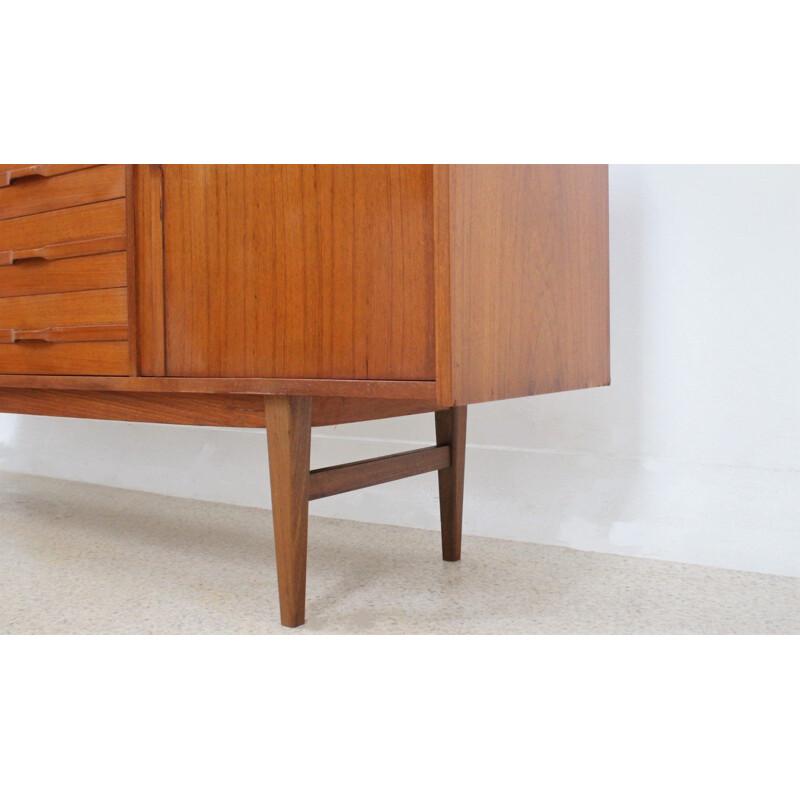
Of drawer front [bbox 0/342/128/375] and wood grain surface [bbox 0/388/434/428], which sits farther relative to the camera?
drawer front [bbox 0/342/128/375]

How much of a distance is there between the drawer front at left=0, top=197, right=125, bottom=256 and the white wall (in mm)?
738

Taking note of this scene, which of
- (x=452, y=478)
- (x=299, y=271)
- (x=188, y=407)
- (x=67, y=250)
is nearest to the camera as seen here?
(x=299, y=271)

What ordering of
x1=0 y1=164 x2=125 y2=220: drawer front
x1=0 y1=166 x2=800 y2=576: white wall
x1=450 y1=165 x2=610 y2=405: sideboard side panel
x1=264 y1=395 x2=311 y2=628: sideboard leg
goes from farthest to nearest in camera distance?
x1=0 y1=166 x2=800 y2=576: white wall < x1=0 y1=164 x2=125 y2=220: drawer front < x1=264 y1=395 x2=311 y2=628: sideboard leg < x1=450 y1=165 x2=610 y2=405: sideboard side panel

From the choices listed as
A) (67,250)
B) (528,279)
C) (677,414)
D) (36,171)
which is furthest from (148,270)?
(677,414)

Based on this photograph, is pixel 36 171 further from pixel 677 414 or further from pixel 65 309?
pixel 677 414

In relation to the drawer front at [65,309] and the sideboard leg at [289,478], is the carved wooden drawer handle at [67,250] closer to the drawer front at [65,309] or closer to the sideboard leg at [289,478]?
the drawer front at [65,309]

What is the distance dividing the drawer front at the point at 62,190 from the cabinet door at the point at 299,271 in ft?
0.38

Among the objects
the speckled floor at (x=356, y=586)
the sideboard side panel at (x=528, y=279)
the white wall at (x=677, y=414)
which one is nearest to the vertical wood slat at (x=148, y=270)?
the speckled floor at (x=356, y=586)

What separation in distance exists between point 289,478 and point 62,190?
1.91ft

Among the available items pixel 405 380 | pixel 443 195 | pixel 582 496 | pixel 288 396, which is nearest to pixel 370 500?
pixel 582 496

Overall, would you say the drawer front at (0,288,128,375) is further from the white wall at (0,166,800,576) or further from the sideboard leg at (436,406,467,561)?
the white wall at (0,166,800,576)

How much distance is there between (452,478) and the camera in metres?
1.34

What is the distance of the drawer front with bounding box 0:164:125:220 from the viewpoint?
1.13 m

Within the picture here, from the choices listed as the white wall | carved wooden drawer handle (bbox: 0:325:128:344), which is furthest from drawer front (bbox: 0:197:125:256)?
the white wall
